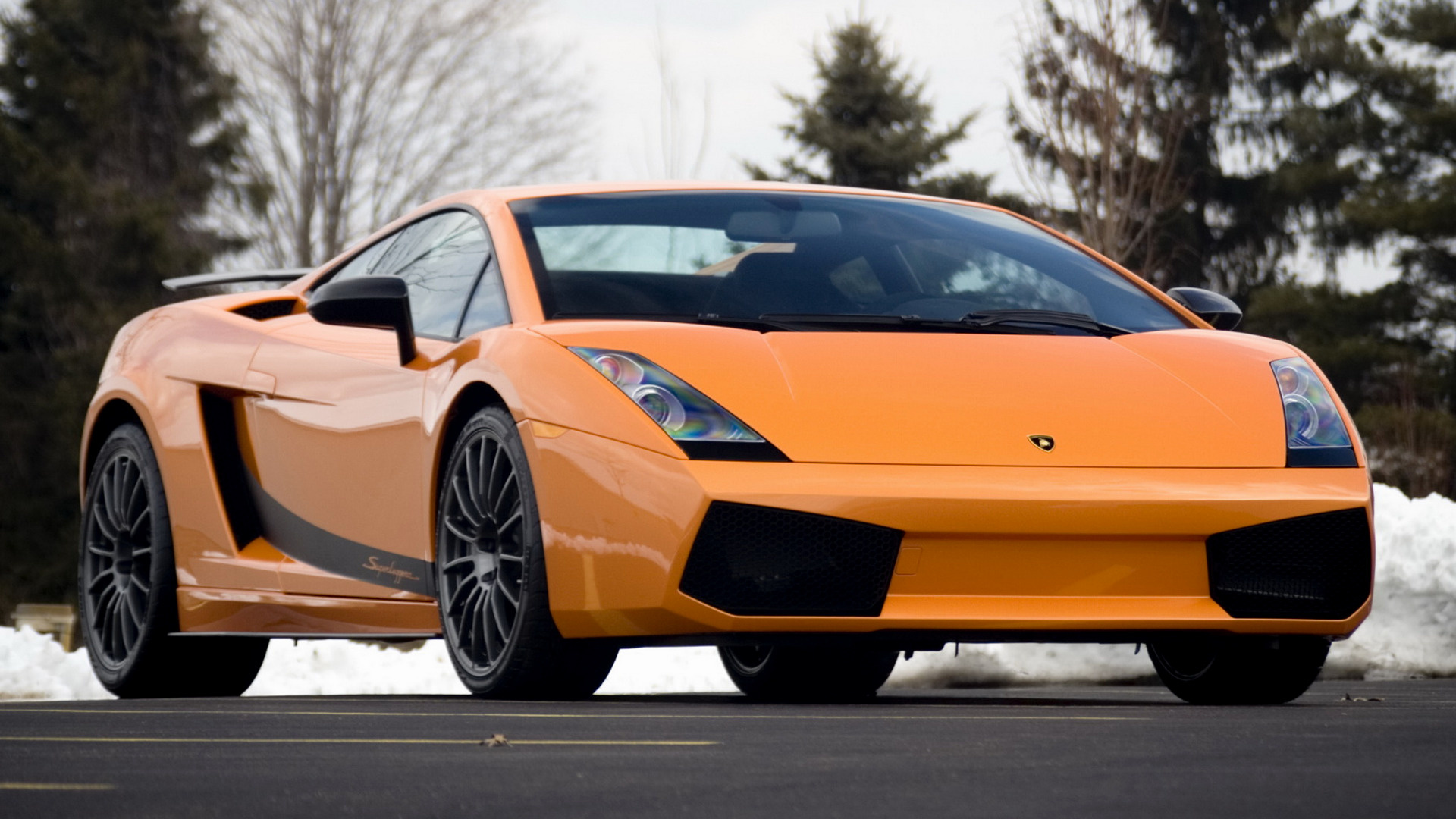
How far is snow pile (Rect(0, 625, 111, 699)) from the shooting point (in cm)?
729

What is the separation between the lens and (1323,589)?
450 cm

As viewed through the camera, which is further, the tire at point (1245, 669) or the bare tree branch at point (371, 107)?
the bare tree branch at point (371, 107)

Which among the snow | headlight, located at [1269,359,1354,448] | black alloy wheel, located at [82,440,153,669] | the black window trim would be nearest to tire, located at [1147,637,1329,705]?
headlight, located at [1269,359,1354,448]

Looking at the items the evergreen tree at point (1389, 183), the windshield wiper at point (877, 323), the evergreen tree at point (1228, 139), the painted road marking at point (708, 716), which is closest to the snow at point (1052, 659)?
the windshield wiper at point (877, 323)

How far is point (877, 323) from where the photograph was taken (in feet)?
15.8

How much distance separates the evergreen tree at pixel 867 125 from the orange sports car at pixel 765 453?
103 ft

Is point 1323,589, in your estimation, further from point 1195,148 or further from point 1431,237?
point 1195,148

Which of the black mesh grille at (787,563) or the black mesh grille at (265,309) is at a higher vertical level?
the black mesh grille at (265,309)

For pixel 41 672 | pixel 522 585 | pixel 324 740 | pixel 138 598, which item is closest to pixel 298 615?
pixel 138 598

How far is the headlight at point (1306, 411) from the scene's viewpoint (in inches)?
181

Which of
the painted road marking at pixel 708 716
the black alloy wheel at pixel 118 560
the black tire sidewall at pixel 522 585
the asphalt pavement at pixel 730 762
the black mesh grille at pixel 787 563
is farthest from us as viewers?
the black alloy wheel at pixel 118 560

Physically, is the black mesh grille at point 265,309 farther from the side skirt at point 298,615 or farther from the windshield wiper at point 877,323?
the windshield wiper at point 877,323

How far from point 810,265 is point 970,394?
2.78 ft

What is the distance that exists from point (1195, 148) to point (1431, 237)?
516 centimetres
